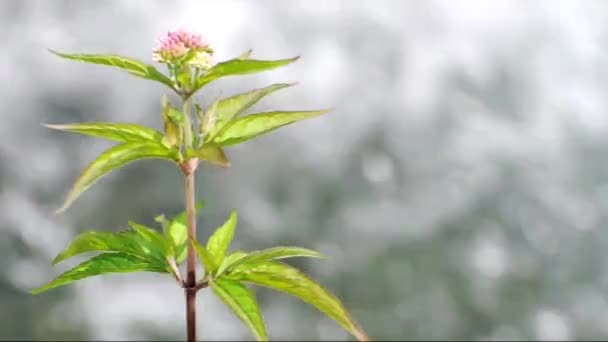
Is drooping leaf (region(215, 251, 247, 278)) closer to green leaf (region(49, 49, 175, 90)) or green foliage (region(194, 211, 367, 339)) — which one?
green foliage (region(194, 211, 367, 339))

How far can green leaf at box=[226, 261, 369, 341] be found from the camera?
76 cm

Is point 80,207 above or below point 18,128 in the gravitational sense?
below

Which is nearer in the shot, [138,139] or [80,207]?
[138,139]

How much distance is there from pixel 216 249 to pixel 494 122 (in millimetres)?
2976

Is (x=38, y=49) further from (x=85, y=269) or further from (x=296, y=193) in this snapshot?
(x=85, y=269)

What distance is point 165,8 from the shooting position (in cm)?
363

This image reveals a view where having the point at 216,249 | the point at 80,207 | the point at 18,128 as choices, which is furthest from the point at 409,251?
the point at 216,249

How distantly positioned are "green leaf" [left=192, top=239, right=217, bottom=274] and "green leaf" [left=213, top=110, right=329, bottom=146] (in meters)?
0.09

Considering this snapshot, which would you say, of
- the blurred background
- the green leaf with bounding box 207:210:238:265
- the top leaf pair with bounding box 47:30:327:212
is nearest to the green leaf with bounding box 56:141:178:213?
the top leaf pair with bounding box 47:30:327:212

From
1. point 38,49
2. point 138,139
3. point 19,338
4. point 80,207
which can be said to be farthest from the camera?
point 38,49

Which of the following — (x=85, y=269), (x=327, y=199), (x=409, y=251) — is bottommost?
(x=85, y=269)

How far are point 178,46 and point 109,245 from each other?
19cm

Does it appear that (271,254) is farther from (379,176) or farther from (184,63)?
(379,176)

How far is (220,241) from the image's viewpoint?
88 cm
